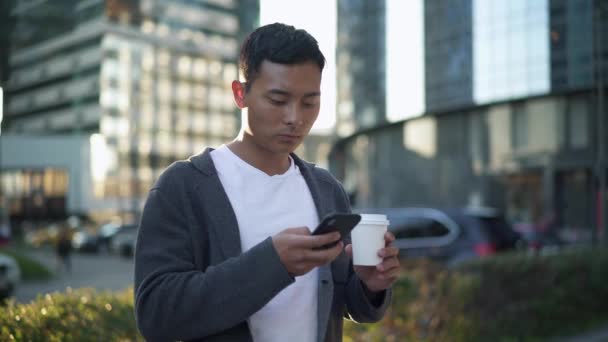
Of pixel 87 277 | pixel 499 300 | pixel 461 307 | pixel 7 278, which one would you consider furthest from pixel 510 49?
pixel 461 307

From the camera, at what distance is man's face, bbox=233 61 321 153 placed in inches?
75.5

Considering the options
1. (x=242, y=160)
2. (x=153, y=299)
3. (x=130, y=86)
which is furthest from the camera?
(x=130, y=86)

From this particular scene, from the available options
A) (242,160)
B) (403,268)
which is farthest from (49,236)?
(242,160)

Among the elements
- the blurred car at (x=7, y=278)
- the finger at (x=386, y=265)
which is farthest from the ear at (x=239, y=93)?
the blurred car at (x=7, y=278)

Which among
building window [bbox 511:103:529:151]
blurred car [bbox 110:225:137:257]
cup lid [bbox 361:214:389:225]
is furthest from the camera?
building window [bbox 511:103:529:151]

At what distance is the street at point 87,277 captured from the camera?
17688 millimetres

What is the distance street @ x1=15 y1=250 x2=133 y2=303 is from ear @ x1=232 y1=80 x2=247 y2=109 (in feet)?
39.5

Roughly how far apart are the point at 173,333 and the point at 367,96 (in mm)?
43491

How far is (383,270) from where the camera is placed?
1.99 m

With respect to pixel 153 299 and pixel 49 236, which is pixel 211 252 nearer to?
pixel 153 299

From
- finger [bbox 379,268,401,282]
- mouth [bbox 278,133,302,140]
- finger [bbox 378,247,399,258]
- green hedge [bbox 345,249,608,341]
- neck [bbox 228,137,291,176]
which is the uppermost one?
mouth [bbox 278,133,302,140]

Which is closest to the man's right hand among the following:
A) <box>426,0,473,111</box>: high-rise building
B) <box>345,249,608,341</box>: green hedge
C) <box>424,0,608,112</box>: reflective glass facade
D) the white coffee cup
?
the white coffee cup

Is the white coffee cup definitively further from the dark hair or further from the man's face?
the dark hair

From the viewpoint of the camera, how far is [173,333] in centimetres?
180
